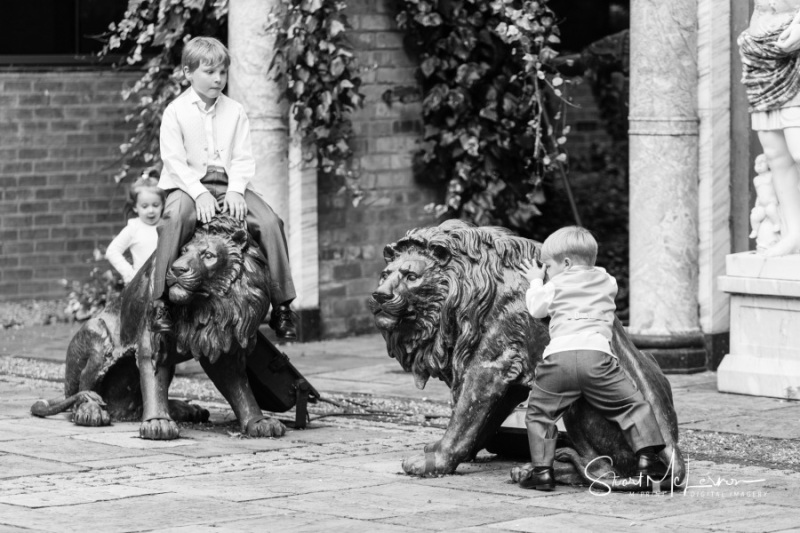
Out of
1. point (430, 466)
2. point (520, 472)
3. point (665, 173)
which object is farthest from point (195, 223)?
point (665, 173)

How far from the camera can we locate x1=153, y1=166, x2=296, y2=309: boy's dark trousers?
8008 mm

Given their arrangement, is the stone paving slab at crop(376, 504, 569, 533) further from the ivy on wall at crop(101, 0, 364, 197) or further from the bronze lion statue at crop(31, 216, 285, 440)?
the ivy on wall at crop(101, 0, 364, 197)

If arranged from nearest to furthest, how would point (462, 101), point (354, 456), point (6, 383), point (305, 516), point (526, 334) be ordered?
point (305, 516) < point (526, 334) < point (354, 456) < point (6, 383) < point (462, 101)

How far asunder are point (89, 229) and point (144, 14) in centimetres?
269

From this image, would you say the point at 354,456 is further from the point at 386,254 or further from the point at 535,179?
the point at 535,179

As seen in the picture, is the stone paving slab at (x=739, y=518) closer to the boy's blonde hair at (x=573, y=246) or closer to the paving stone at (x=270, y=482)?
Answer: the boy's blonde hair at (x=573, y=246)

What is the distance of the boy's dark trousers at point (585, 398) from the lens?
6.52 metres

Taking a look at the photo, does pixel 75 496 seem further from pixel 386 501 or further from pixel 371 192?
pixel 371 192

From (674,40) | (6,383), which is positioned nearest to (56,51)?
(6,383)

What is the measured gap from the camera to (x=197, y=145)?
834cm

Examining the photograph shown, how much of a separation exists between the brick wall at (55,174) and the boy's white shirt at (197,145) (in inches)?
248

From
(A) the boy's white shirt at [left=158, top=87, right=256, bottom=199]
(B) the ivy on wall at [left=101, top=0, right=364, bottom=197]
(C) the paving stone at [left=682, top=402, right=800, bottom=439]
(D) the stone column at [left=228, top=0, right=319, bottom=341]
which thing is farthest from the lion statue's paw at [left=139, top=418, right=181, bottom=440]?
(B) the ivy on wall at [left=101, top=0, right=364, bottom=197]

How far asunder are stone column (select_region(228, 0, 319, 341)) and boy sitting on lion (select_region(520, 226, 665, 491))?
5619 millimetres

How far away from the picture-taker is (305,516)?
614 cm
